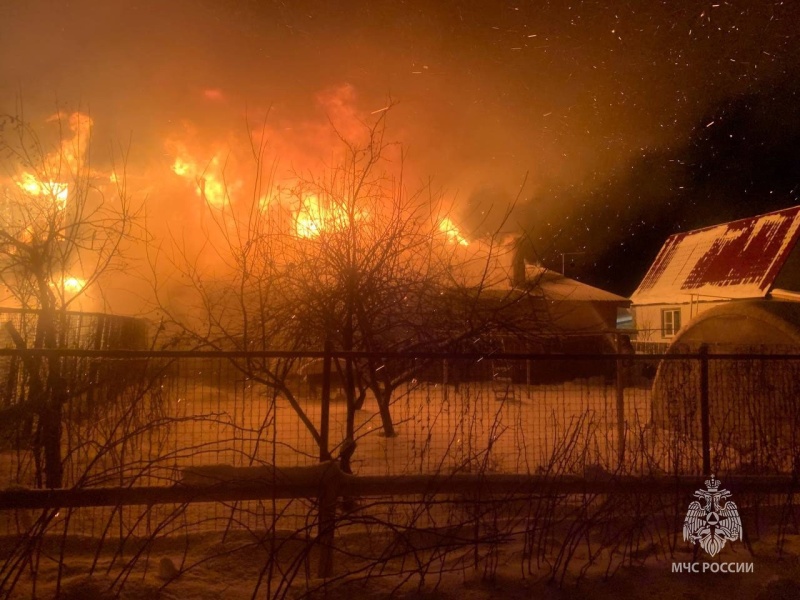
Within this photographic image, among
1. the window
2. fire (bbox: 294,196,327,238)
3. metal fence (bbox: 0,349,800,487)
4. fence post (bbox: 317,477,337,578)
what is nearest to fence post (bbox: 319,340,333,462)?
metal fence (bbox: 0,349,800,487)

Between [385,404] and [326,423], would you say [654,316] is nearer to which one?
[385,404]

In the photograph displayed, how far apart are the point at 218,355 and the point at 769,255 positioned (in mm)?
22946

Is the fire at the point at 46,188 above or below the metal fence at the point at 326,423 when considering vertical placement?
above

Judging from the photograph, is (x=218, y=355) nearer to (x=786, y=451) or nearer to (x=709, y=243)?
(x=786, y=451)

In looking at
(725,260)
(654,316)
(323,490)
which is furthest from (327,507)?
(654,316)

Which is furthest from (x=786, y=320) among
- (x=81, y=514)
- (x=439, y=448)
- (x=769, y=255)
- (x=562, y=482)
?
(x=769, y=255)

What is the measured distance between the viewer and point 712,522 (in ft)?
14.2

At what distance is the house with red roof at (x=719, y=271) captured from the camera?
21797 mm

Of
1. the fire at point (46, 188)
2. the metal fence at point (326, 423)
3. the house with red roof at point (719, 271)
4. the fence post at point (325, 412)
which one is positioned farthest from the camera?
the house with red roof at point (719, 271)

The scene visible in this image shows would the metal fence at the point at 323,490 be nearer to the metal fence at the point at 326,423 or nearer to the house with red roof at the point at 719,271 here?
the metal fence at the point at 326,423

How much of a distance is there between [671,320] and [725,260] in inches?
129

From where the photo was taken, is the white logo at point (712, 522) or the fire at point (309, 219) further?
the fire at point (309, 219)

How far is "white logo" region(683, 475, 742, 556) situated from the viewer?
13.9ft

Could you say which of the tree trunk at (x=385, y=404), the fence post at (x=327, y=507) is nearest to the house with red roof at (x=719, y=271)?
the tree trunk at (x=385, y=404)
